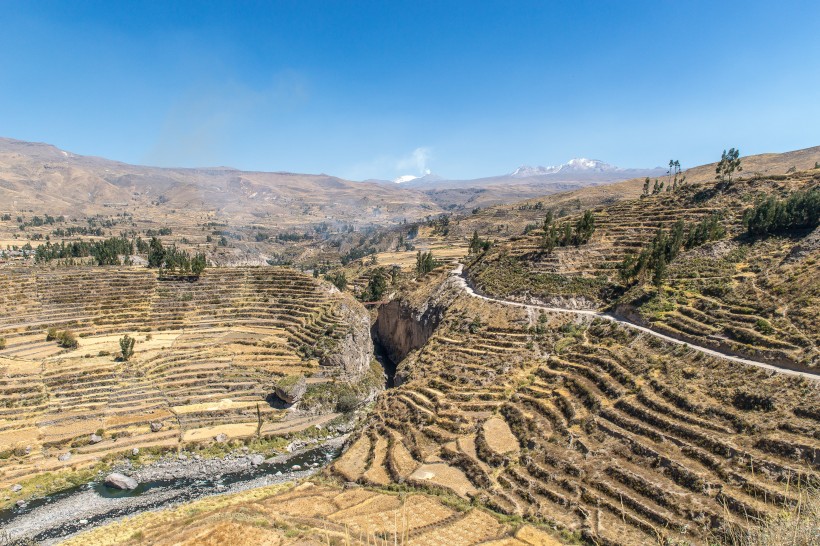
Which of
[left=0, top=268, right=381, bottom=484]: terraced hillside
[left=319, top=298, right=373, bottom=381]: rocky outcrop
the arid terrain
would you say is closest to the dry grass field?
the arid terrain

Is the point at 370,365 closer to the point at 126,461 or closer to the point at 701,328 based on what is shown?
the point at 126,461

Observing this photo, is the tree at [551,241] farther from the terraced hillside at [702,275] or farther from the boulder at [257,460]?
the boulder at [257,460]

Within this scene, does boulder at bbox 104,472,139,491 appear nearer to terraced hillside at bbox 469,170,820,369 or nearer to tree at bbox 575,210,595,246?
terraced hillside at bbox 469,170,820,369

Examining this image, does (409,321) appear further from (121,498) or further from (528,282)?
(121,498)

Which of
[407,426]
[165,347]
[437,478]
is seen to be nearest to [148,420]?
[165,347]

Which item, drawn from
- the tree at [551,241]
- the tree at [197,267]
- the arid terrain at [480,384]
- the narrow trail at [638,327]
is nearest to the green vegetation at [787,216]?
the arid terrain at [480,384]

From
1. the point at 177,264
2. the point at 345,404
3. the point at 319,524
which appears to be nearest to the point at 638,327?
the point at 319,524
